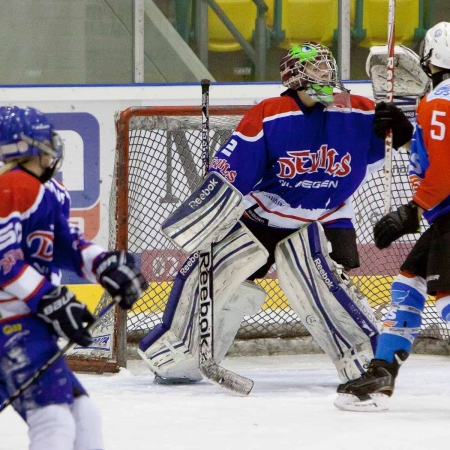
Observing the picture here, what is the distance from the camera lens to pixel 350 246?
13.7ft

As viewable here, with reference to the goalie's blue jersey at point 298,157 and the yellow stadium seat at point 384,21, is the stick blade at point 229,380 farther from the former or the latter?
the yellow stadium seat at point 384,21

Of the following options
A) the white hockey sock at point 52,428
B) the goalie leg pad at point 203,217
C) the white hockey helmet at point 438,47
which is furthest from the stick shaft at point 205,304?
the white hockey sock at point 52,428

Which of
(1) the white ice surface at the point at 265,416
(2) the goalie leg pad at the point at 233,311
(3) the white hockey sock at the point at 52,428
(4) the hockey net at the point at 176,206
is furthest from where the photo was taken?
(4) the hockey net at the point at 176,206

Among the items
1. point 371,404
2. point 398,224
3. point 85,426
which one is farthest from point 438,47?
point 85,426

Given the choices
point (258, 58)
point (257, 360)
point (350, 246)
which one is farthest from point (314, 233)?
point (258, 58)

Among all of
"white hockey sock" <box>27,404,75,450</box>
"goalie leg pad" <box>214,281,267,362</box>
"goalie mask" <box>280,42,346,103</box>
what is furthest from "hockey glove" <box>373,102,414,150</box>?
"white hockey sock" <box>27,404,75,450</box>

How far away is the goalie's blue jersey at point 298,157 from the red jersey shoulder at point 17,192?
1.60m

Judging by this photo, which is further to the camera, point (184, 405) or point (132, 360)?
point (132, 360)

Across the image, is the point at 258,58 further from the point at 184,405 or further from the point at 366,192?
the point at 184,405

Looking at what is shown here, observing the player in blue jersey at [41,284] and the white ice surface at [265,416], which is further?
the white ice surface at [265,416]

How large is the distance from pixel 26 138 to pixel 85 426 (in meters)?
0.62

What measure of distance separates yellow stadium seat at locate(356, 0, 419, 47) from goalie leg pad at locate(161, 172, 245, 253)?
1819mm

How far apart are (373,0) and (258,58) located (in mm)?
622

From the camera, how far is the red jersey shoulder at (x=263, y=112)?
13.1 feet
